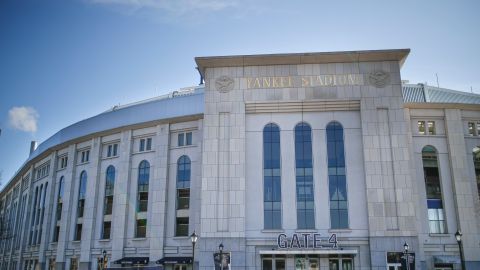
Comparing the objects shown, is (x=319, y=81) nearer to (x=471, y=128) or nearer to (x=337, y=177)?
(x=337, y=177)

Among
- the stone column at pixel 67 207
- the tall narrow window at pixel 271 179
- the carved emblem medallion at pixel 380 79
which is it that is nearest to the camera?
the tall narrow window at pixel 271 179

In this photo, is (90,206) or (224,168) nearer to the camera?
(224,168)

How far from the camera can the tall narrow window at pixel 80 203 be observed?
50906 millimetres

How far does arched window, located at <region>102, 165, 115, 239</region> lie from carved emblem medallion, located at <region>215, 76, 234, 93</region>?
54.0 feet

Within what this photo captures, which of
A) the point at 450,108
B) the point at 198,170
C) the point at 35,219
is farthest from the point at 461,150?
the point at 35,219

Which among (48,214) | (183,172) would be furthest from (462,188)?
(48,214)

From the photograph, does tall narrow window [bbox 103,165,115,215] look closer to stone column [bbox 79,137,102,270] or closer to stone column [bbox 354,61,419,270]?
stone column [bbox 79,137,102,270]

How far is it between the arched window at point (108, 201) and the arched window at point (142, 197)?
3.77 metres

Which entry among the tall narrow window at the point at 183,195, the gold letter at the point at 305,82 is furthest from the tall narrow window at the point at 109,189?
the gold letter at the point at 305,82

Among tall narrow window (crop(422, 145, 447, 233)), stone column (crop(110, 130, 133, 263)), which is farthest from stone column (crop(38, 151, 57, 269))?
tall narrow window (crop(422, 145, 447, 233))

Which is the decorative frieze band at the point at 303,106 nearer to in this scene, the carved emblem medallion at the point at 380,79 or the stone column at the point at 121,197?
the carved emblem medallion at the point at 380,79

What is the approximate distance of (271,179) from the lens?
40000 millimetres

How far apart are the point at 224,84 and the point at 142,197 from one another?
1486cm

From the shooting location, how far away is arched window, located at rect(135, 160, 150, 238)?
4578 cm
